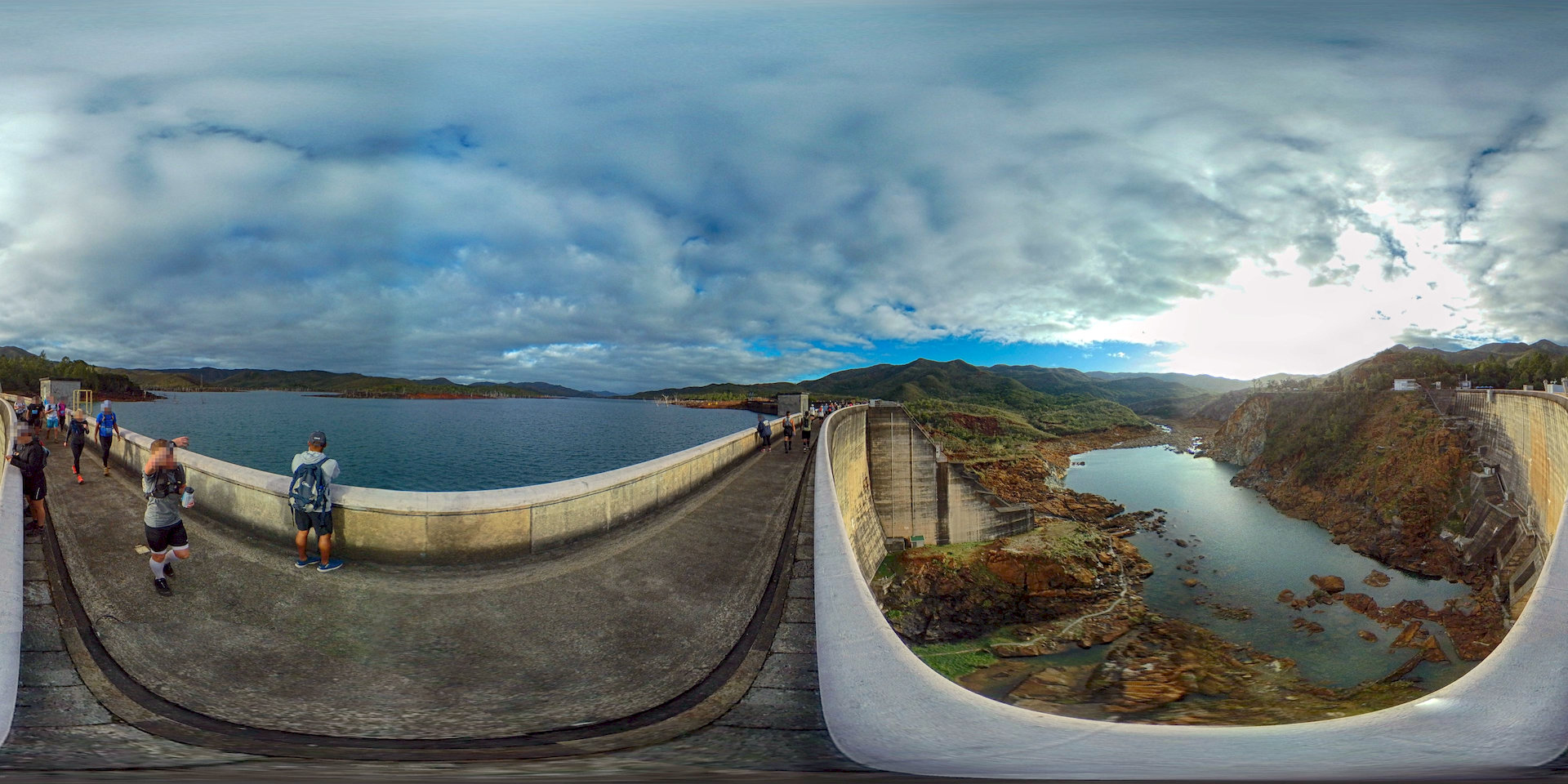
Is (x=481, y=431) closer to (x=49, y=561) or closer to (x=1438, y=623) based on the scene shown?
(x=49, y=561)

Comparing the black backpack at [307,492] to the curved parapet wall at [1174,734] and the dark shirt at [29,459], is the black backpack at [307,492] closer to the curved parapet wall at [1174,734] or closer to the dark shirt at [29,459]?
the dark shirt at [29,459]

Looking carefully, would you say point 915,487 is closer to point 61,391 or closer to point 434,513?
point 434,513

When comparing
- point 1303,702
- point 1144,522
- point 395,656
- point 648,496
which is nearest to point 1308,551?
point 1144,522

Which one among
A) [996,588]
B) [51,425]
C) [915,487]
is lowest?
[996,588]

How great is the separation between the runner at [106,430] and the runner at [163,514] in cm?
714

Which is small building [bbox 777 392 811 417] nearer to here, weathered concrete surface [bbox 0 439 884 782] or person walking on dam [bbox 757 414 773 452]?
person walking on dam [bbox 757 414 773 452]

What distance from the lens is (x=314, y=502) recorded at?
468cm

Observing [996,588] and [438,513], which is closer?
[438,513]

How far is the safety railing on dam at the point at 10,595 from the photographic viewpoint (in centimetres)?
296

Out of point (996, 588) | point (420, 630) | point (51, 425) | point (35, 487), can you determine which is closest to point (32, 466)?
point (35, 487)

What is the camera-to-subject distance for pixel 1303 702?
16.3 m

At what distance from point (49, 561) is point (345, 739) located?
16.5 feet

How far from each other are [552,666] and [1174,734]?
10.2ft

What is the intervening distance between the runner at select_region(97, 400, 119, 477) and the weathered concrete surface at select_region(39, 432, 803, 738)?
5.42 m
